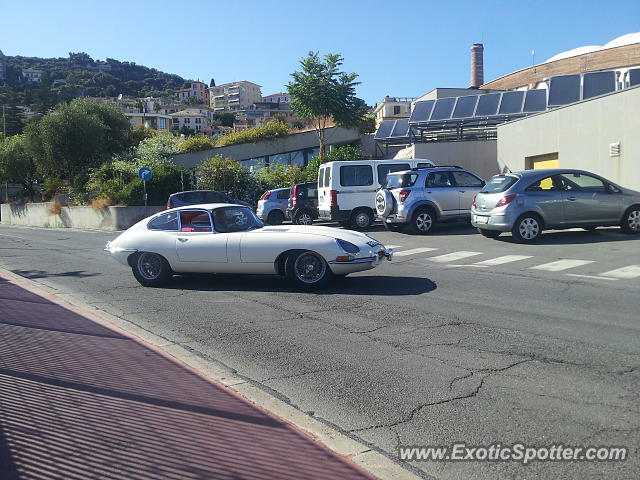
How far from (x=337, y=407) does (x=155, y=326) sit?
369 cm

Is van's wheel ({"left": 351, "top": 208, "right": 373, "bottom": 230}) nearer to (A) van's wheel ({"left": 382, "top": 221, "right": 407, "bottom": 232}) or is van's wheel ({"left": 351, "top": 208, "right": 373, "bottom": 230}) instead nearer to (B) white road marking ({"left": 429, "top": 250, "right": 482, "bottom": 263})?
(A) van's wheel ({"left": 382, "top": 221, "right": 407, "bottom": 232})

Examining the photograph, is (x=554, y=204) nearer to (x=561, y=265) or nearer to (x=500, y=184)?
Answer: (x=500, y=184)

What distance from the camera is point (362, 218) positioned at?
65.3 ft

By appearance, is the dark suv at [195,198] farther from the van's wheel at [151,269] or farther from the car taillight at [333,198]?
the van's wheel at [151,269]

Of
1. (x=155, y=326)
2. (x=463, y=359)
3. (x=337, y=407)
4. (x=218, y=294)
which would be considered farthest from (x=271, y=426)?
(x=218, y=294)

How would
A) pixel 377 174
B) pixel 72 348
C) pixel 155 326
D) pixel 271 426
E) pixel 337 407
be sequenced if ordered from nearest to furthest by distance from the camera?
pixel 271 426, pixel 337 407, pixel 72 348, pixel 155 326, pixel 377 174

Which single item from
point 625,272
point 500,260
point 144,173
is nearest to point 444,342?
point 625,272

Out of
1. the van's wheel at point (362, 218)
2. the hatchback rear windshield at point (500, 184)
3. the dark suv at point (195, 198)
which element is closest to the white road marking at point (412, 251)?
the hatchback rear windshield at point (500, 184)

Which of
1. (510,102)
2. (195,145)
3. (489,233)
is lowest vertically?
(489,233)

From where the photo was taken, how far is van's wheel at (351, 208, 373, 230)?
65.1 feet

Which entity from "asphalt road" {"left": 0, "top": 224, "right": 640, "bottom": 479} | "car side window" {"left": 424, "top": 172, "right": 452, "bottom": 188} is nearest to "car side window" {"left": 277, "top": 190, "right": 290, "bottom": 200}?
"car side window" {"left": 424, "top": 172, "right": 452, "bottom": 188}

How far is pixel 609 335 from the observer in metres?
6.47

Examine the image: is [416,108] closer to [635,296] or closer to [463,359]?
[635,296]

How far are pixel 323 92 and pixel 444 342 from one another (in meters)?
26.9
